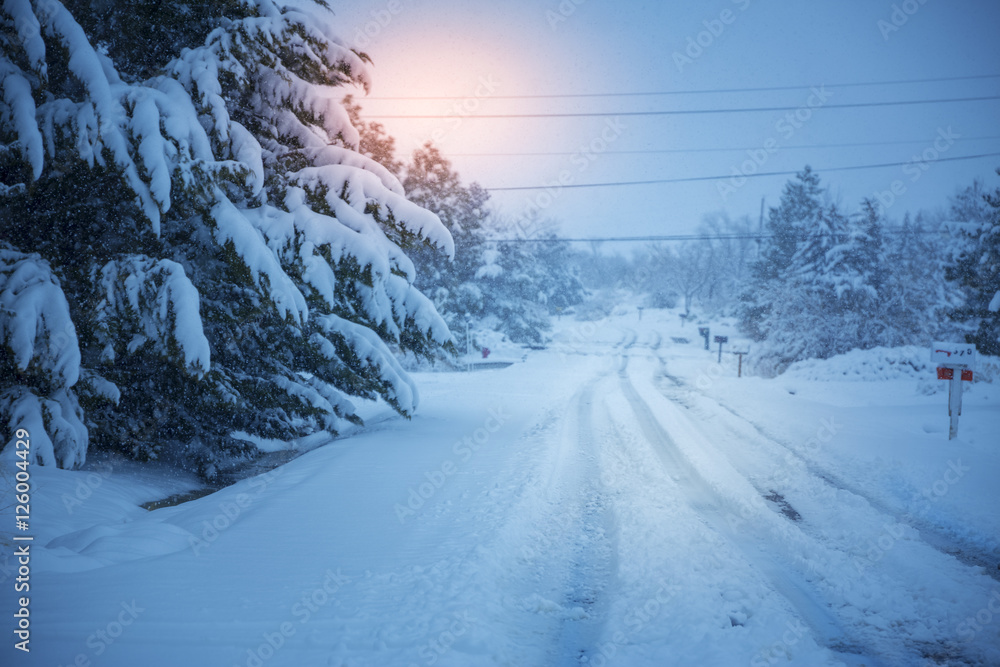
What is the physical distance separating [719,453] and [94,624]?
821 centimetres

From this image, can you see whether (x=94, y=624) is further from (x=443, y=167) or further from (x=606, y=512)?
(x=443, y=167)

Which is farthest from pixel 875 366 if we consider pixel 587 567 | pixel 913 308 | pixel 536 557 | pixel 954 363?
pixel 536 557

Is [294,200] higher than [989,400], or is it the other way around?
[294,200]

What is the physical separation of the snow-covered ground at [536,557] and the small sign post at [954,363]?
0.61 m

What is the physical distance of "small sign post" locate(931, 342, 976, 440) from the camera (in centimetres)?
874

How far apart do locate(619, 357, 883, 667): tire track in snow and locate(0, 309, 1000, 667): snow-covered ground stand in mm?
22

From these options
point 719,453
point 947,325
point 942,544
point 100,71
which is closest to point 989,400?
point 719,453

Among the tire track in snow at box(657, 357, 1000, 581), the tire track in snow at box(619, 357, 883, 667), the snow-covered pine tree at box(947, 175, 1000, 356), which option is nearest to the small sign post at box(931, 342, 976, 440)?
the tire track in snow at box(657, 357, 1000, 581)

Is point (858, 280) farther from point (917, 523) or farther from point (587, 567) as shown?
point (587, 567)

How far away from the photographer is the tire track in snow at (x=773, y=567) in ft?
11.5

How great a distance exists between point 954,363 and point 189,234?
12.4 m

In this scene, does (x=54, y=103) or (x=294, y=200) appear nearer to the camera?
(x=54, y=103)

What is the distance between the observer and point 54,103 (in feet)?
18.5

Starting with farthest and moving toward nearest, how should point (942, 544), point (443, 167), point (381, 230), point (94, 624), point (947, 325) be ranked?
point (443, 167), point (947, 325), point (381, 230), point (942, 544), point (94, 624)
